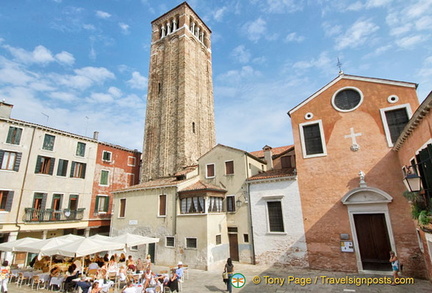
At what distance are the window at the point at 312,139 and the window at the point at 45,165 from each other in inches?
845

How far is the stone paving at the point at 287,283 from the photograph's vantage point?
1042 centimetres

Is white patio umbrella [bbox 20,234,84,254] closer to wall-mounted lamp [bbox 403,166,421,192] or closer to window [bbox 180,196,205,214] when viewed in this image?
window [bbox 180,196,205,214]

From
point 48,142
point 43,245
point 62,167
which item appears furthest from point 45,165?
point 43,245

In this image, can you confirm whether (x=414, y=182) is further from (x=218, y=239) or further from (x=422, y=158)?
(x=218, y=239)

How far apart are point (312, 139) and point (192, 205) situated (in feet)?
31.2

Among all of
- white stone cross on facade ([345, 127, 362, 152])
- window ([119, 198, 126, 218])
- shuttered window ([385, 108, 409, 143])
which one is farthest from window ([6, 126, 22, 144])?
shuttered window ([385, 108, 409, 143])

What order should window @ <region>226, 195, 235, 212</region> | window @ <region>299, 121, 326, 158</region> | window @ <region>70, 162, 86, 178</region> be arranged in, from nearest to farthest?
window @ <region>299, 121, 326, 158</region>, window @ <region>226, 195, 235, 212</region>, window @ <region>70, 162, 86, 178</region>

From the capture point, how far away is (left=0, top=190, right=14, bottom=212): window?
18.2 meters

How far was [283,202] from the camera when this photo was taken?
1556 centimetres

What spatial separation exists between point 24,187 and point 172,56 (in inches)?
832

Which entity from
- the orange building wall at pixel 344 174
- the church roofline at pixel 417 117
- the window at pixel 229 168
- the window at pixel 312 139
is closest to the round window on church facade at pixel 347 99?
the orange building wall at pixel 344 174

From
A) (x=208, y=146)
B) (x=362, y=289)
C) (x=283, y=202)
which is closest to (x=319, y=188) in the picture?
(x=283, y=202)

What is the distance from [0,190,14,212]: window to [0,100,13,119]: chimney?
614cm

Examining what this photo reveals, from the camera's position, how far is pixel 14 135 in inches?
768
